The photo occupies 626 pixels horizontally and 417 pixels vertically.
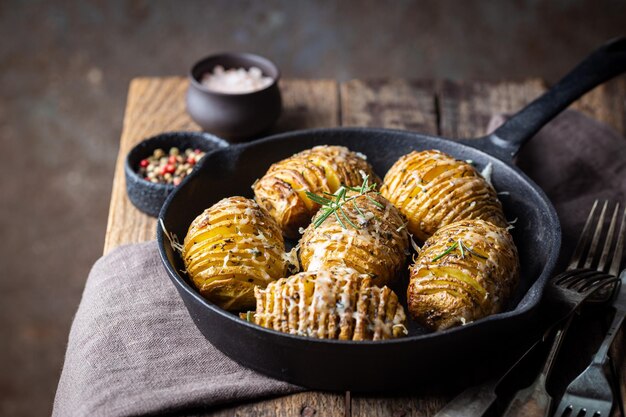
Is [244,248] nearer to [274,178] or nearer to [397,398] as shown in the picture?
[274,178]

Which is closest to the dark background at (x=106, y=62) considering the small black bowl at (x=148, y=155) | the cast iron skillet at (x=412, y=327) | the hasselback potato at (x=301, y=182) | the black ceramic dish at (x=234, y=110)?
the black ceramic dish at (x=234, y=110)

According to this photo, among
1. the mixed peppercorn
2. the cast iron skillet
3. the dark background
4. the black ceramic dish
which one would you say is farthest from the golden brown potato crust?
the dark background

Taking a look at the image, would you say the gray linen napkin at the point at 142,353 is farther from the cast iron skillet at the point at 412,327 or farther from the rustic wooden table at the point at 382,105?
the rustic wooden table at the point at 382,105

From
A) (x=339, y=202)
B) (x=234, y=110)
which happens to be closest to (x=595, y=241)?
(x=339, y=202)

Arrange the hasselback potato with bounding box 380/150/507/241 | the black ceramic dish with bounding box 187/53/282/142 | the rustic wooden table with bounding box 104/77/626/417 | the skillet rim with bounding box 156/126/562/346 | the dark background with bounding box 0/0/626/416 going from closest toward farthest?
the skillet rim with bounding box 156/126/562/346, the hasselback potato with bounding box 380/150/507/241, the black ceramic dish with bounding box 187/53/282/142, the rustic wooden table with bounding box 104/77/626/417, the dark background with bounding box 0/0/626/416

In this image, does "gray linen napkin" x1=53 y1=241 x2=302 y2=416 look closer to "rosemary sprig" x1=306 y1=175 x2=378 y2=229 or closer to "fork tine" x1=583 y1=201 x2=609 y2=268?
"rosemary sprig" x1=306 y1=175 x2=378 y2=229
